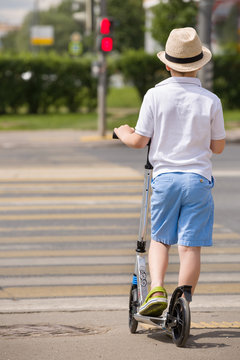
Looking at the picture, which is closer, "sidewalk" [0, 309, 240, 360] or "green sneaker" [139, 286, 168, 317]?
"sidewalk" [0, 309, 240, 360]

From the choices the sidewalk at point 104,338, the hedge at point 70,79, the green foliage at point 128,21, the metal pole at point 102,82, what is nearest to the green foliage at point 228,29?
the hedge at point 70,79

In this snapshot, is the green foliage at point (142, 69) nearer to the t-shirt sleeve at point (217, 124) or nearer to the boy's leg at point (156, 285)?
the t-shirt sleeve at point (217, 124)

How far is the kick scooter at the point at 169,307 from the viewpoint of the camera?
4.30 meters

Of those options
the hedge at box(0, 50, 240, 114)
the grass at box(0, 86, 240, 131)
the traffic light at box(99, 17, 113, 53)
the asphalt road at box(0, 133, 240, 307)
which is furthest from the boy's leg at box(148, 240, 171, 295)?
the hedge at box(0, 50, 240, 114)

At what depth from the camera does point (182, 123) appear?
4484 mm

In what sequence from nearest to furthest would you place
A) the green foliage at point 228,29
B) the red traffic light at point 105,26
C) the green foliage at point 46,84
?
the red traffic light at point 105,26 → the green foliage at point 46,84 → the green foliage at point 228,29

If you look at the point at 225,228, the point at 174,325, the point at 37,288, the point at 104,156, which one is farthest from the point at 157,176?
the point at 104,156

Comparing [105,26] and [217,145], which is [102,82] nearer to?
[105,26]

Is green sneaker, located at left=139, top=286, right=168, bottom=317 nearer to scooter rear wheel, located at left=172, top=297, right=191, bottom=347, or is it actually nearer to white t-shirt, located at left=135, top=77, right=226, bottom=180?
scooter rear wheel, located at left=172, top=297, right=191, bottom=347

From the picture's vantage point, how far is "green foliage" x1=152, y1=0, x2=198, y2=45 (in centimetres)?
2925

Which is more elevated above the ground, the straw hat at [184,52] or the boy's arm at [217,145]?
the straw hat at [184,52]

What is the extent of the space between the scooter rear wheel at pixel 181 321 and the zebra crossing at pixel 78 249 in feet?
4.69

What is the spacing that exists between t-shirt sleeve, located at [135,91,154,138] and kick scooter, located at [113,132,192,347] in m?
0.20

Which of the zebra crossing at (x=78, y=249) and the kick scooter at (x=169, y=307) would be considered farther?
the zebra crossing at (x=78, y=249)
